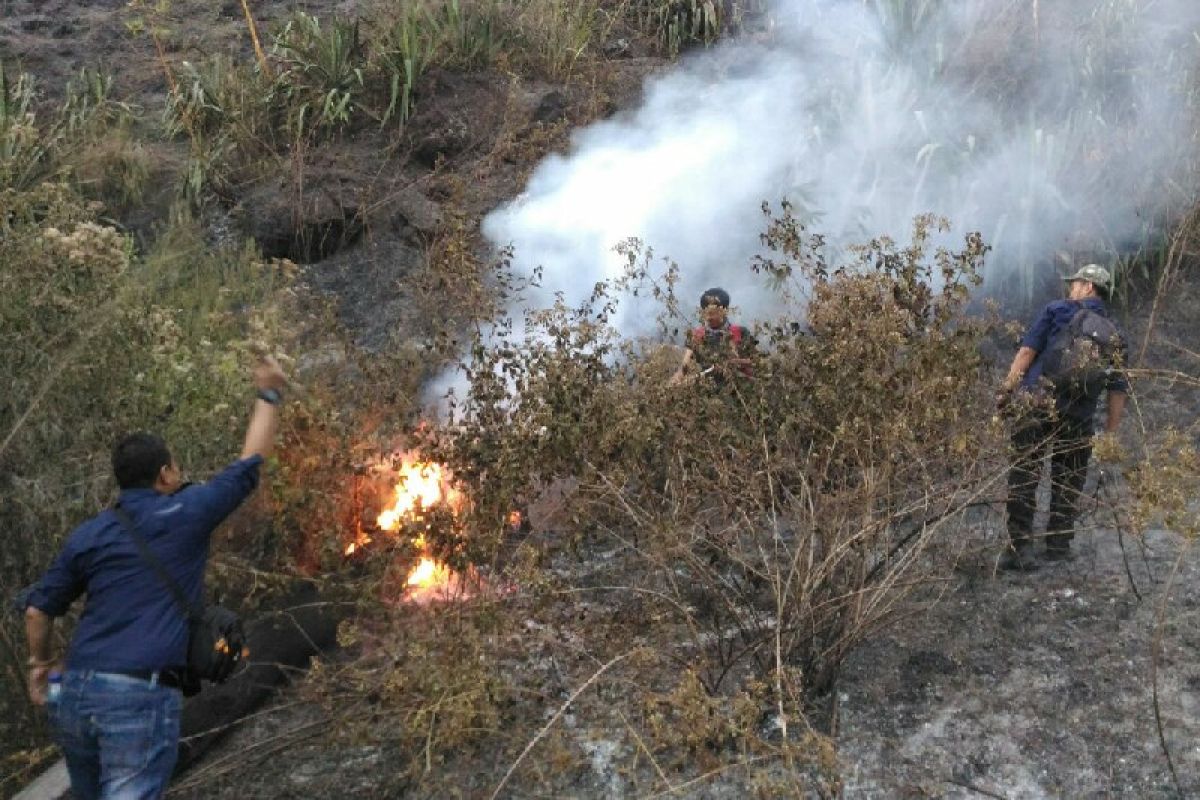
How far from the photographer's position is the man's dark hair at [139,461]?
11.7 ft

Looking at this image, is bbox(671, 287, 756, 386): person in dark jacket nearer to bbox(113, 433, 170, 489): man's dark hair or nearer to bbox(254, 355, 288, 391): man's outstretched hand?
bbox(254, 355, 288, 391): man's outstretched hand

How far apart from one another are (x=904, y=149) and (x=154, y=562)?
722 centimetres

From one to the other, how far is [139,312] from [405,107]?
508 cm

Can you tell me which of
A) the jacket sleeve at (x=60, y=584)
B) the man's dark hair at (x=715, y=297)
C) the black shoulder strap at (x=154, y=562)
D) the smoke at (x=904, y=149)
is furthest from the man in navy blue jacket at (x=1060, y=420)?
the jacket sleeve at (x=60, y=584)

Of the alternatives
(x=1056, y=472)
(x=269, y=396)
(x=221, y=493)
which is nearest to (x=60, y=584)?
(x=221, y=493)

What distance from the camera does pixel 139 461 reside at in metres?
3.55

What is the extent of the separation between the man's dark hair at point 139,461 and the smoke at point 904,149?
4.88 m

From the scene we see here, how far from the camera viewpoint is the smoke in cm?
870

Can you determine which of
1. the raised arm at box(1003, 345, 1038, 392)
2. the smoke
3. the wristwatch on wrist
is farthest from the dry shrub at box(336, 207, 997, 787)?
the smoke

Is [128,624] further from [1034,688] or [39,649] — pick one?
[1034,688]

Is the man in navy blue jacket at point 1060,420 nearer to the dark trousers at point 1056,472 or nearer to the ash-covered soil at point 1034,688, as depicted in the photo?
the dark trousers at point 1056,472

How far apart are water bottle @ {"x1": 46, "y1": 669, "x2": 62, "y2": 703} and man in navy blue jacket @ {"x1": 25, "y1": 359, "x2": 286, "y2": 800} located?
13 mm

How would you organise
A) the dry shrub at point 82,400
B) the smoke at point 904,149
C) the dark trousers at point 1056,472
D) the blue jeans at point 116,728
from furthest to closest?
the smoke at point 904,149 → the dark trousers at point 1056,472 → the dry shrub at point 82,400 → the blue jeans at point 116,728

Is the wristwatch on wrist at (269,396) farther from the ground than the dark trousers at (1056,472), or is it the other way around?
the wristwatch on wrist at (269,396)
